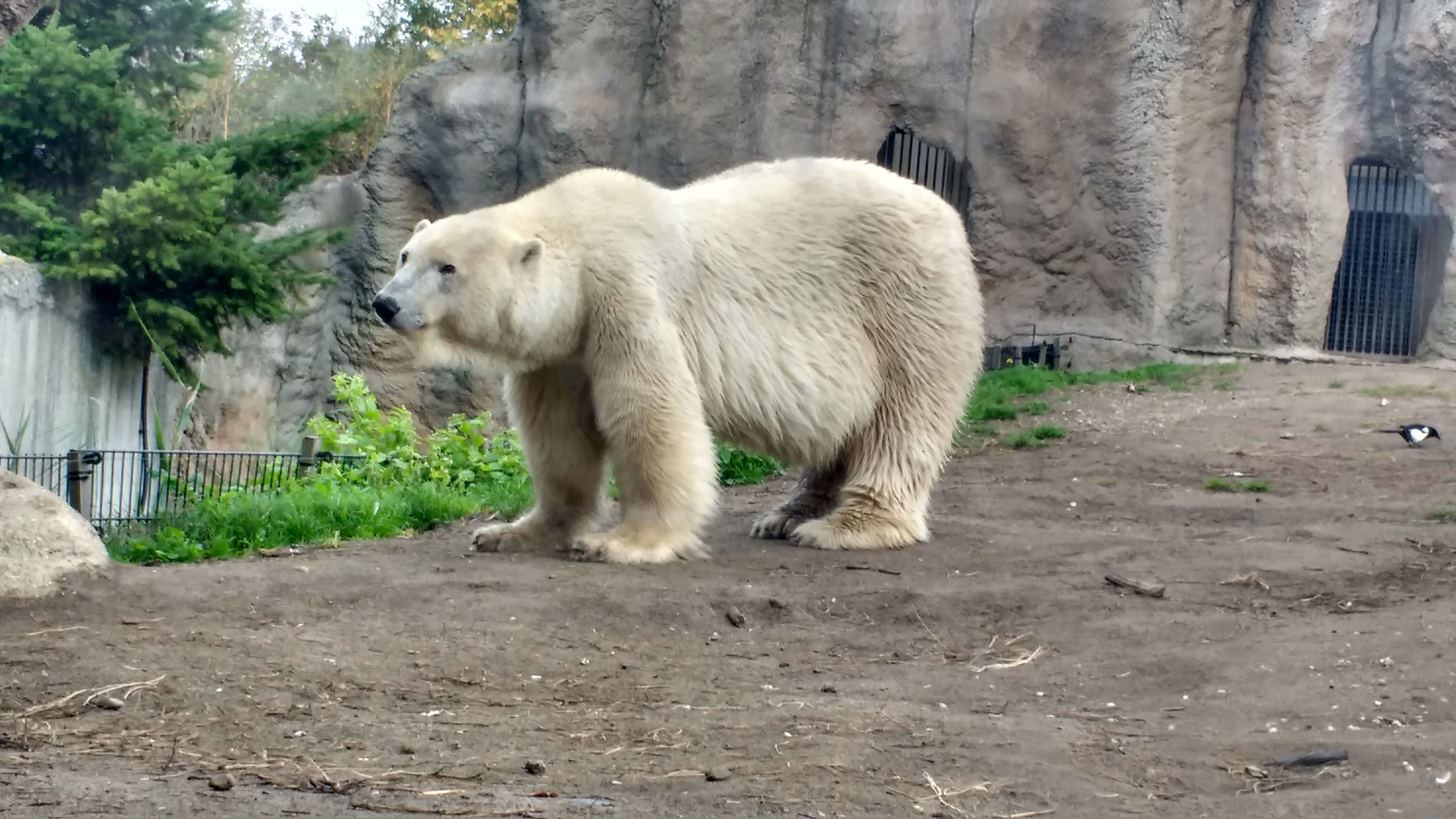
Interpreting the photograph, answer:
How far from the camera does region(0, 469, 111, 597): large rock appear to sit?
4.58 meters

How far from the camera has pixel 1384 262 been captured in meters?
13.4

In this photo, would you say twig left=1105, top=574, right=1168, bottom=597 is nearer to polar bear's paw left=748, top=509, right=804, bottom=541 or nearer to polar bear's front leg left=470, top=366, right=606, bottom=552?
polar bear's paw left=748, top=509, right=804, bottom=541

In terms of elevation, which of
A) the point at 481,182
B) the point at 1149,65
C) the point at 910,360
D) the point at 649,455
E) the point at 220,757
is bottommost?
the point at 220,757

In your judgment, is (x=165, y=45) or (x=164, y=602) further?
(x=165, y=45)

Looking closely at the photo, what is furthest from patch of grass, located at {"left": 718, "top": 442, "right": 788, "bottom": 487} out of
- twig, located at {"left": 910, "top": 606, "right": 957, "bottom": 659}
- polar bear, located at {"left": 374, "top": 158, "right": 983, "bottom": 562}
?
twig, located at {"left": 910, "top": 606, "right": 957, "bottom": 659}

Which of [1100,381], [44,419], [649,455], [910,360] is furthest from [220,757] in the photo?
[1100,381]

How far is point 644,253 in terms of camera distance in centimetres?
585

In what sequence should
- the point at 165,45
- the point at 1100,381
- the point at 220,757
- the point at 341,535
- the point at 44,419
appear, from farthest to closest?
the point at 165,45 < the point at 1100,381 < the point at 44,419 < the point at 341,535 < the point at 220,757

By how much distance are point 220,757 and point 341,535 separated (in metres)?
3.18

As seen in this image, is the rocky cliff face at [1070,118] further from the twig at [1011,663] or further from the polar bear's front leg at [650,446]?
the twig at [1011,663]

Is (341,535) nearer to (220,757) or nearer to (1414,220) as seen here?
(220,757)

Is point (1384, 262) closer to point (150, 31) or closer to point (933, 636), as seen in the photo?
point (933, 636)

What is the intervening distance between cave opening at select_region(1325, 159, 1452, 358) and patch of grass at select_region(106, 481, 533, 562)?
8.88 metres

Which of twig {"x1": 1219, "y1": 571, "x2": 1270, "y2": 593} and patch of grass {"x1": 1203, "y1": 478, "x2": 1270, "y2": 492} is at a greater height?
patch of grass {"x1": 1203, "y1": 478, "x2": 1270, "y2": 492}
